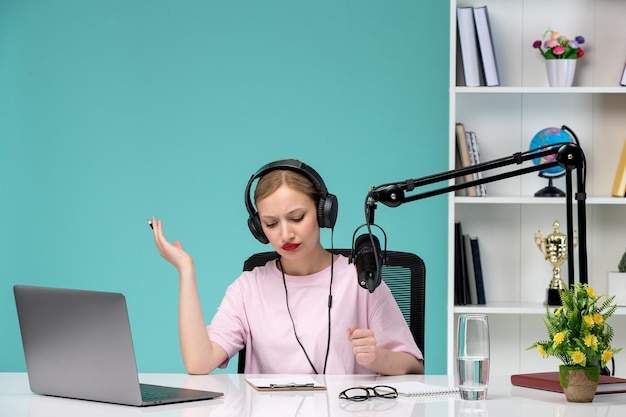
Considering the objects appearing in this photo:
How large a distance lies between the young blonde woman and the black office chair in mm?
104

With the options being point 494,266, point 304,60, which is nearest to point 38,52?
point 304,60

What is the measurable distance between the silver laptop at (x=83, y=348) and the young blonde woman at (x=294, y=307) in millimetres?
354

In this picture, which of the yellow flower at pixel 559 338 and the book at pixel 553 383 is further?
the book at pixel 553 383

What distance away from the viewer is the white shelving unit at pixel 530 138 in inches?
132

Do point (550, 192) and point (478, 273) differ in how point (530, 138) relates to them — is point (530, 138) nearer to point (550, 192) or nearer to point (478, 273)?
point (550, 192)

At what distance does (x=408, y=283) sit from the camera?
2.29 meters

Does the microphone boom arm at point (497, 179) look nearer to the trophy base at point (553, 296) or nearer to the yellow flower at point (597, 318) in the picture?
the yellow flower at point (597, 318)

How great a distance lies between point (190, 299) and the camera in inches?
78.8

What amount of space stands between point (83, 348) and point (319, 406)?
1.48 feet

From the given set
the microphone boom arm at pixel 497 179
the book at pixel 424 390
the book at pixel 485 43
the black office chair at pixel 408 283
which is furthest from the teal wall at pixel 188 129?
the book at pixel 424 390

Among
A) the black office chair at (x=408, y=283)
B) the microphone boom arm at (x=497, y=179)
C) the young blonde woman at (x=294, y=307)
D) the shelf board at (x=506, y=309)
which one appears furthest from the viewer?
the shelf board at (x=506, y=309)

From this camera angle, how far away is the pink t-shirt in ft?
6.94

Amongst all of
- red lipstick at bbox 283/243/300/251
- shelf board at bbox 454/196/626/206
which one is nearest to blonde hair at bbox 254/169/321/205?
red lipstick at bbox 283/243/300/251

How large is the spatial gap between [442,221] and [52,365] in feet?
6.97
